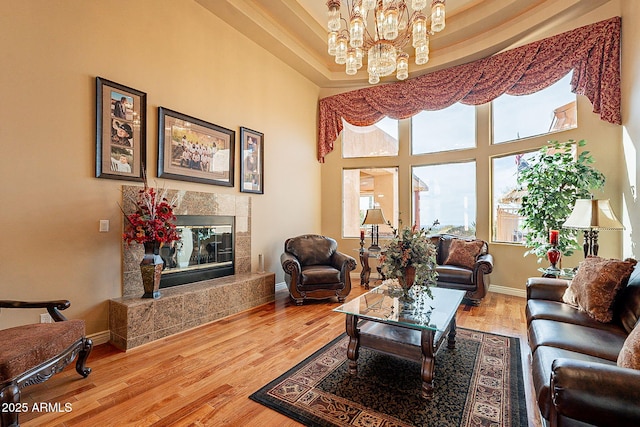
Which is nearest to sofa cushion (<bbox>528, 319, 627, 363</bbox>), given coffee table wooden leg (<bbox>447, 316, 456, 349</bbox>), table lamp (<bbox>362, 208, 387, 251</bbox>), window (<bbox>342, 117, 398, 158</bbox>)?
coffee table wooden leg (<bbox>447, 316, 456, 349</bbox>)

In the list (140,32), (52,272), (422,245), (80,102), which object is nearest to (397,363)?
(422,245)

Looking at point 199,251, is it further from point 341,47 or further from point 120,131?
point 341,47

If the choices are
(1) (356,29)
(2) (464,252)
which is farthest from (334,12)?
(2) (464,252)

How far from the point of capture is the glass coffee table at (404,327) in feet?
6.75

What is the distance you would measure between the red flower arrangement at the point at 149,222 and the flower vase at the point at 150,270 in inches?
4.4

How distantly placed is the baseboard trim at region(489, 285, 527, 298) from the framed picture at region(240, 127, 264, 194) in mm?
4233

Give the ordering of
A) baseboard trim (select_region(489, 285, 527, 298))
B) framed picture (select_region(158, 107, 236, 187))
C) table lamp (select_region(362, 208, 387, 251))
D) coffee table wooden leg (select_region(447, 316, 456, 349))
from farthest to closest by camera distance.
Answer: table lamp (select_region(362, 208, 387, 251)) < baseboard trim (select_region(489, 285, 527, 298)) < framed picture (select_region(158, 107, 236, 187)) < coffee table wooden leg (select_region(447, 316, 456, 349))

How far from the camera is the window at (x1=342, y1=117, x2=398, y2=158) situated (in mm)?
5883

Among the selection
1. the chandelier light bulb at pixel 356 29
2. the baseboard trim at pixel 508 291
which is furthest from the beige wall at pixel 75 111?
the baseboard trim at pixel 508 291

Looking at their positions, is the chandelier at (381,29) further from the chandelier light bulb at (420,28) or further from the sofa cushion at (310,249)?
the sofa cushion at (310,249)

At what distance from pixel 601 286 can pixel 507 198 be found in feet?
9.46

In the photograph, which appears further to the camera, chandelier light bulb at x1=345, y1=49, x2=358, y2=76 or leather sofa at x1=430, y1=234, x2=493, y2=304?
leather sofa at x1=430, y1=234, x2=493, y2=304

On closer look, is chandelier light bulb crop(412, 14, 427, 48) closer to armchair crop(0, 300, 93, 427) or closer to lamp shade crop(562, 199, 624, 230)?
lamp shade crop(562, 199, 624, 230)

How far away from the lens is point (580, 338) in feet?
6.11
